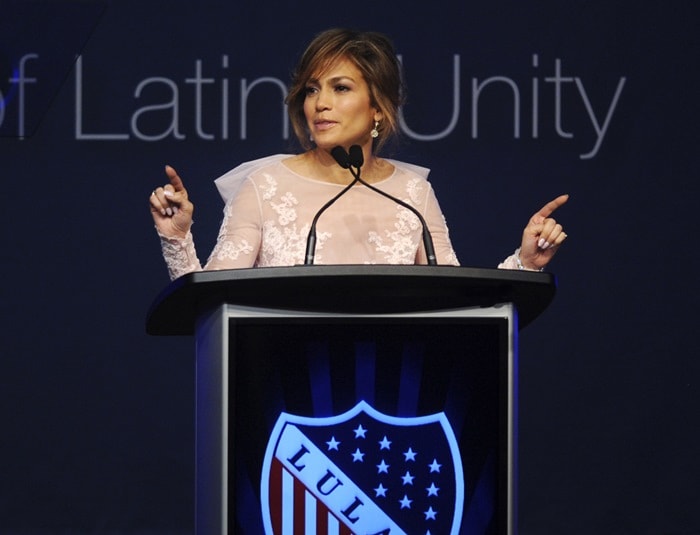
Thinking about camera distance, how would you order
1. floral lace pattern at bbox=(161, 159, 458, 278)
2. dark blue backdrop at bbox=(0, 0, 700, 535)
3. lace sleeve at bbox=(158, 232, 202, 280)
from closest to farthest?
lace sleeve at bbox=(158, 232, 202, 280), floral lace pattern at bbox=(161, 159, 458, 278), dark blue backdrop at bbox=(0, 0, 700, 535)

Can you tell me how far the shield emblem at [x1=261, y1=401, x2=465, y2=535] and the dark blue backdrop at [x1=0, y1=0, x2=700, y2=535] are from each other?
2.50 m

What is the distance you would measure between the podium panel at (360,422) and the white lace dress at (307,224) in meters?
0.68

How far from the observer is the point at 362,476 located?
141 cm

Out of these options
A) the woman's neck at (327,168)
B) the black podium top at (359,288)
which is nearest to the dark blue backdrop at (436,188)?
the woman's neck at (327,168)

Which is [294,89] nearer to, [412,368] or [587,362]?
[412,368]

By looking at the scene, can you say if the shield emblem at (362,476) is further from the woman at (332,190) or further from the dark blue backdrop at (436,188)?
the dark blue backdrop at (436,188)

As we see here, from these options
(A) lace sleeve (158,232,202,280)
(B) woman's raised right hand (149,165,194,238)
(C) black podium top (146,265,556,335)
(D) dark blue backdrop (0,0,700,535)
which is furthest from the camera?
(D) dark blue backdrop (0,0,700,535)

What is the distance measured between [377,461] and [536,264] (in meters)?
0.56

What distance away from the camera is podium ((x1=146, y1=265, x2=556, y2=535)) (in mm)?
1391

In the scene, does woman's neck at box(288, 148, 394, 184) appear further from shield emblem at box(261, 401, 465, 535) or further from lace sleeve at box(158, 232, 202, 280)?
shield emblem at box(261, 401, 465, 535)

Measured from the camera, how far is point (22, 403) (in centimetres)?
390

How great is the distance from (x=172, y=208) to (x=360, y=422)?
569mm

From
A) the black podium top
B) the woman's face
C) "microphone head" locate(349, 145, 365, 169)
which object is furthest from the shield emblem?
the woman's face

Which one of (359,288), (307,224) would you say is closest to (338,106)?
(307,224)
